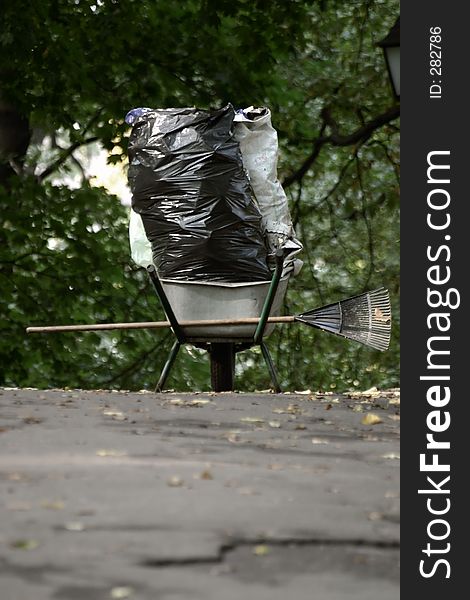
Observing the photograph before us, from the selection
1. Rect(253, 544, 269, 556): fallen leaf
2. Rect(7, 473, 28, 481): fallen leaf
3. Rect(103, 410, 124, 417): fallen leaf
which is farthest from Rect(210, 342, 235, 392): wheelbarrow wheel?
Rect(253, 544, 269, 556): fallen leaf

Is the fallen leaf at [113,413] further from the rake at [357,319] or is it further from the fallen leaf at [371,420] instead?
the rake at [357,319]

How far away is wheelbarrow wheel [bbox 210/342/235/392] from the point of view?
794 cm

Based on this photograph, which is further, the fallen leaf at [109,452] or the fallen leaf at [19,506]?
the fallen leaf at [109,452]

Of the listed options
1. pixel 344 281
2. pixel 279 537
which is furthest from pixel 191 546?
pixel 344 281

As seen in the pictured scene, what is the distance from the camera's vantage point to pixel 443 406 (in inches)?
146

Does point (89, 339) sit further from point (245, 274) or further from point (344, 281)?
point (245, 274)

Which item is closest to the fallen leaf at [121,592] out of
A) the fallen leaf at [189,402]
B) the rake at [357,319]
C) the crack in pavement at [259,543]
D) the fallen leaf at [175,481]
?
the crack in pavement at [259,543]

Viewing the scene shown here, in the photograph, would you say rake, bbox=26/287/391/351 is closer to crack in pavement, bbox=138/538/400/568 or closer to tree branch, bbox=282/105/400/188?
crack in pavement, bbox=138/538/400/568

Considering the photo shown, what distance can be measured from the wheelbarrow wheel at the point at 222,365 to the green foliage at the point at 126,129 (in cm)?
436

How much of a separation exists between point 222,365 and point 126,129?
204 inches

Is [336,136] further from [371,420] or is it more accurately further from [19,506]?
[19,506]

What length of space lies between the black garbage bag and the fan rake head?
17.0 inches

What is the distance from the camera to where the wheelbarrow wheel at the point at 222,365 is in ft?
26.0

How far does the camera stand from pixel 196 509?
3.20 m
